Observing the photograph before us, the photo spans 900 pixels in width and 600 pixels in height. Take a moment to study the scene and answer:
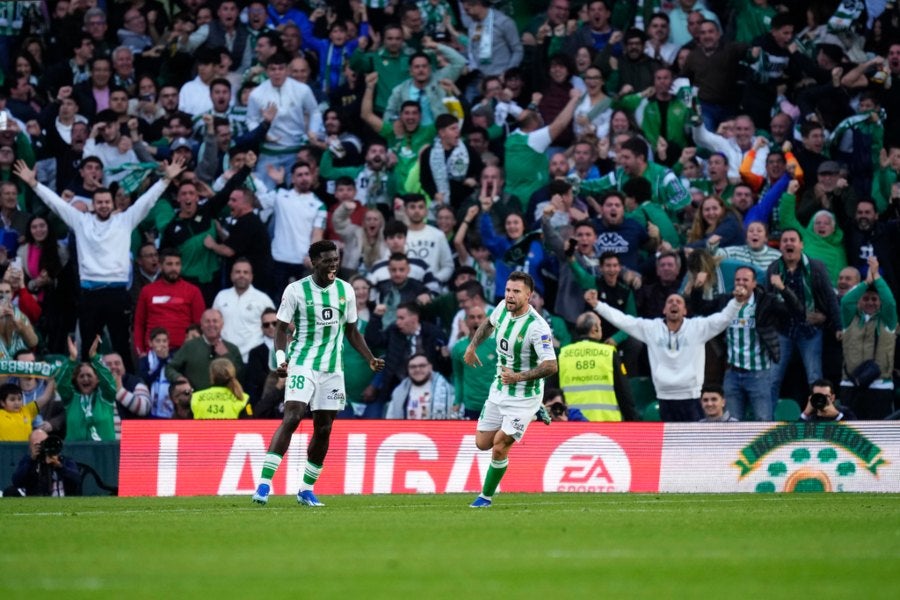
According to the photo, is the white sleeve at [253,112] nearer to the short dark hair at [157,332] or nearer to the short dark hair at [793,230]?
the short dark hair at [157,332]

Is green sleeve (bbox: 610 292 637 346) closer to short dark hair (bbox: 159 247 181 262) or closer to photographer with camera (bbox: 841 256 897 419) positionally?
photographer with camera (bbox: 841 256 897 419)

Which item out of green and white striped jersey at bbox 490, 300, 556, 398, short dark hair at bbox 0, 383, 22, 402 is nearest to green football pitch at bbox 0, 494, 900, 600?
green and white striped jersey at bbox 490, 300, 556, 398

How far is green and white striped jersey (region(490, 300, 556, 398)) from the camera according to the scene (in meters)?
14.8

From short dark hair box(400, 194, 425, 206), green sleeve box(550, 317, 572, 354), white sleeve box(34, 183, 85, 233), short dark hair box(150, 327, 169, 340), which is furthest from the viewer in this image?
white sleeve box(34, 183, 85, 233)

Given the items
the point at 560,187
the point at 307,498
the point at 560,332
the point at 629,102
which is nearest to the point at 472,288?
the point at 560,332

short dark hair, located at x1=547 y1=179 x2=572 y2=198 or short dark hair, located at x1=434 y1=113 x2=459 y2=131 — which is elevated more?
short dark hair, located at x1=434 y1=113 x2=459 y2=131

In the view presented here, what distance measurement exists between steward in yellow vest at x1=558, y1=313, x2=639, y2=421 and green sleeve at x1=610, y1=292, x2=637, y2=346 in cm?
86

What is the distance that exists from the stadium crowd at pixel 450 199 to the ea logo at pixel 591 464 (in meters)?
0.65

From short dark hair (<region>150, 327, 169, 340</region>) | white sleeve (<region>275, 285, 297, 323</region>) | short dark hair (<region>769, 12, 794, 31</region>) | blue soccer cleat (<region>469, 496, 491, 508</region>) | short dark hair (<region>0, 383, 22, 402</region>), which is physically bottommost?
blue soccer cleat (<region>469, 496, 491, 508</region>)

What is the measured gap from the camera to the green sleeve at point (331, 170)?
75.3 feet

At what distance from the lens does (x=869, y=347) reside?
1941 cm

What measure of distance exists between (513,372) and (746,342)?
554 cm

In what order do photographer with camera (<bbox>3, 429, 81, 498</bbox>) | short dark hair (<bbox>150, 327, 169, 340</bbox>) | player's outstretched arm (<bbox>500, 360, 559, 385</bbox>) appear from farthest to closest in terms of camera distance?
short dark hair (<bbox>150, 327, 169, 340</bbox>)
photographer with camera (<bbox>3, 429, 81, 498</bbox>)
player's outstretched arm (<bbox>500, 360, 559, 385</bbox>)

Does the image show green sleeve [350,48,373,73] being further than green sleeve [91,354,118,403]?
Yes
